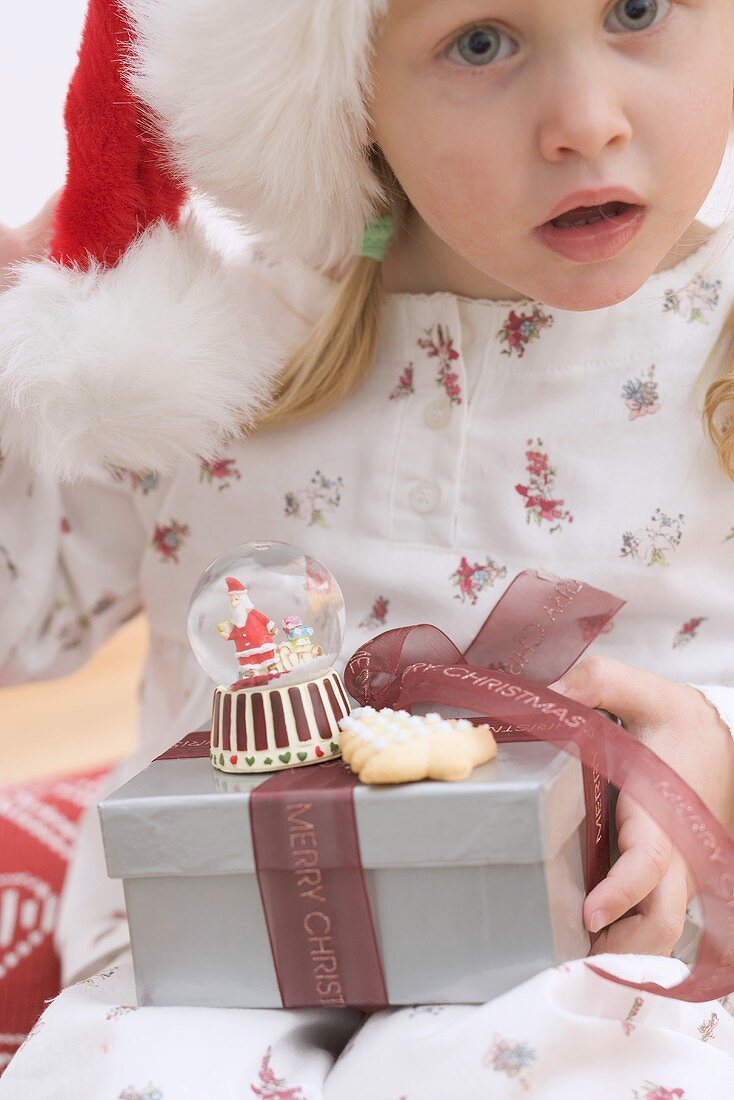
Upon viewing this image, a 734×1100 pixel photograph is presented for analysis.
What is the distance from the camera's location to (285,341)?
0.89 meters

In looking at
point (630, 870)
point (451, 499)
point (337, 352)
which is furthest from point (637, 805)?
point (337, 352)

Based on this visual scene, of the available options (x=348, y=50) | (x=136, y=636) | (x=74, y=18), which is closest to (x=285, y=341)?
(x=348, y=50)

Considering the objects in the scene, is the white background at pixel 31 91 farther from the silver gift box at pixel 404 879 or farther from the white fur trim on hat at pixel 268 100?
the silver gift box at pixel 404 879

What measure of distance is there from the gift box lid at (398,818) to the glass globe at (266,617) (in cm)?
6

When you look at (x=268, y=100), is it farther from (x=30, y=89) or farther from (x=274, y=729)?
(x=30, y=89)

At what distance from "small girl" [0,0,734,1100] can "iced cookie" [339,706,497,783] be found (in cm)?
10

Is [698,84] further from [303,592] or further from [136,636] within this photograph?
[136,636]

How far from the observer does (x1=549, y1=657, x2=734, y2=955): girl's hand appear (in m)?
0.60

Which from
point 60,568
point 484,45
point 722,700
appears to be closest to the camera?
point 484,45

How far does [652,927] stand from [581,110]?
411 mm

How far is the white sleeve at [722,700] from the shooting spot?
0.73m

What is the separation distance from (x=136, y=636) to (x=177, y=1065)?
1.52 m

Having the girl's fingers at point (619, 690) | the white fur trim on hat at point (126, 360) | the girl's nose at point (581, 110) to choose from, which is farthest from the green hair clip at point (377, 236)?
the girl's fingers at point (619, 690)

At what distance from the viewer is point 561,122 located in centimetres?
61
